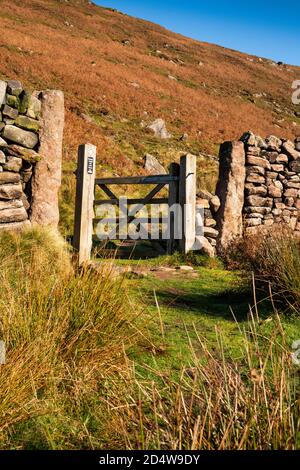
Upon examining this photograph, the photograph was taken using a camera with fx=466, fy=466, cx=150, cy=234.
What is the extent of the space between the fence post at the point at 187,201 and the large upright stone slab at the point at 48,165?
245 cm

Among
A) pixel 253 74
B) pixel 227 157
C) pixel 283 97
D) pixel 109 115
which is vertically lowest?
pixel 227 157

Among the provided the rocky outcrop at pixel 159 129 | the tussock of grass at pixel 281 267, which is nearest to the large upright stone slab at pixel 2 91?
the tussock of grass at pixel 281 267

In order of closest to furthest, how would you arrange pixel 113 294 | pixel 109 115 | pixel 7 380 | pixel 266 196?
pixel 7 380 < pixel 113 294 < pixel 266 196 < pixel 109 115

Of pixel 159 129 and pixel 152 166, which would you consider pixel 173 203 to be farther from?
pixel 159 129

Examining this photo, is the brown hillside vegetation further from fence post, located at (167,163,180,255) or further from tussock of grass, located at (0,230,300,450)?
tussock of grass, located at (0,230,300,450)

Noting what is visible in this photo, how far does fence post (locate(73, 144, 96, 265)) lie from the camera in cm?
732

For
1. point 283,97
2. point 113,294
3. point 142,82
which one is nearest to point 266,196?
point 113,294

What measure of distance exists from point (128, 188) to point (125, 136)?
4.90 m

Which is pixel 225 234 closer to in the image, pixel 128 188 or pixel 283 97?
pixel 128 188

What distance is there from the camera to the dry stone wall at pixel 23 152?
6.08 metres

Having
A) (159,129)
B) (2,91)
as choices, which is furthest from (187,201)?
(159,129)

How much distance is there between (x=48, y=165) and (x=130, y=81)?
1873 cm

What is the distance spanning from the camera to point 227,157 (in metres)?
8.46

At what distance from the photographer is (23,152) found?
625 centimetres
